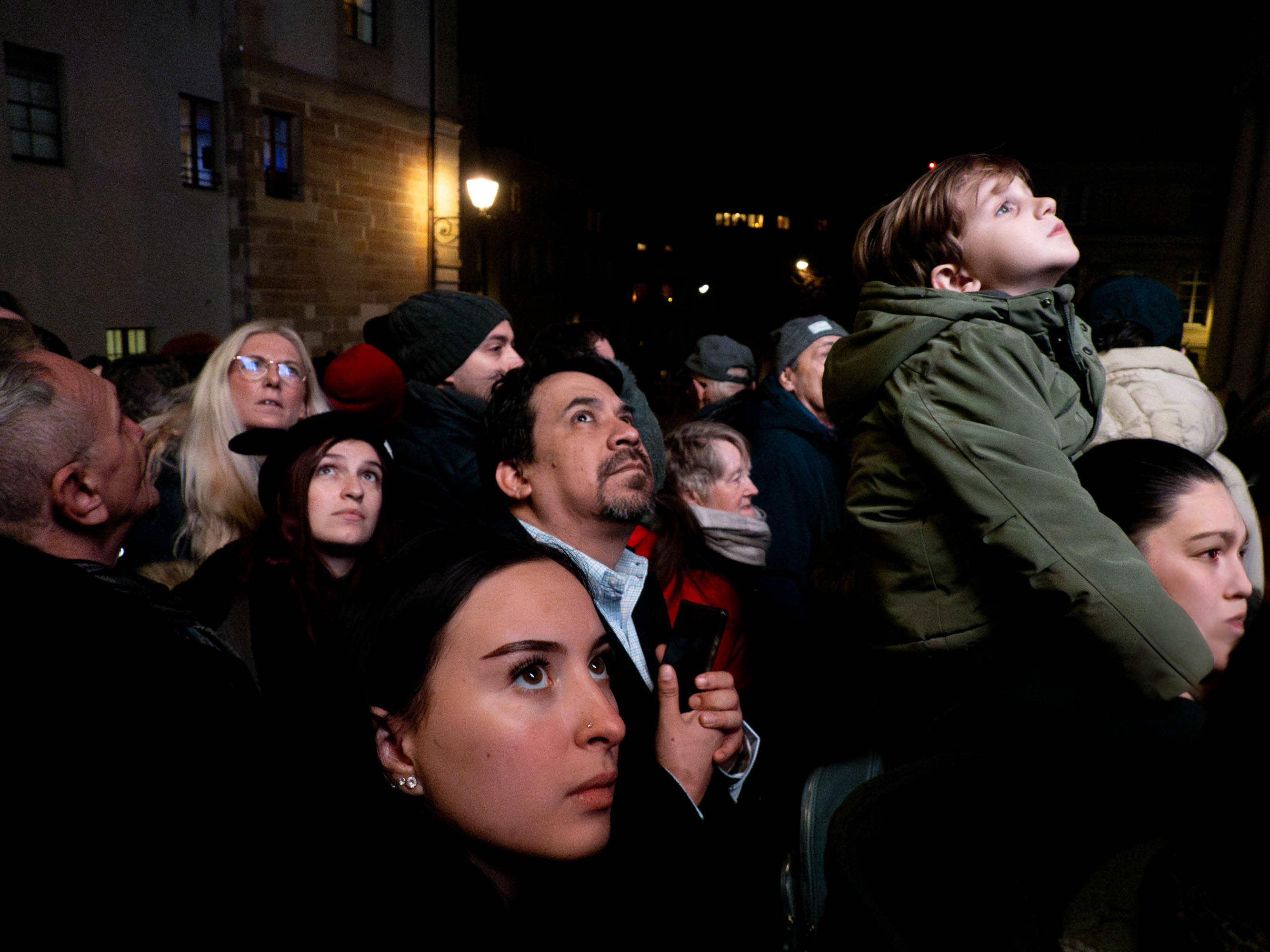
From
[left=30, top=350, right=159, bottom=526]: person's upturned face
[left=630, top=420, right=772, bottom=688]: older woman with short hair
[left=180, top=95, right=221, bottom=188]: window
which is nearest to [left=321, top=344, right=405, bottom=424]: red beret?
[left=630, top=420, right=772, bottom=688]: older woman with short hair

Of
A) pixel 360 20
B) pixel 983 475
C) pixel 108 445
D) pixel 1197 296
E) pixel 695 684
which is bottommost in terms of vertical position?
pixel 695 684

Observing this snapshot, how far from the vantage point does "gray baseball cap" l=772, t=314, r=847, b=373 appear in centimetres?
468

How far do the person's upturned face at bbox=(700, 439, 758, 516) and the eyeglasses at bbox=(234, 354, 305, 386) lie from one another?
6.70 ft

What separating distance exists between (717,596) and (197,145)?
1241 centimetres

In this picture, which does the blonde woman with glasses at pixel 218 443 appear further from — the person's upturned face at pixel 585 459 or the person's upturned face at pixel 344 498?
the person's upturned face at pixel 585 459

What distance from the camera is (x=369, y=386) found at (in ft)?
13.0

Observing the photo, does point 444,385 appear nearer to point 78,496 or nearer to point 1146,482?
point 78,496

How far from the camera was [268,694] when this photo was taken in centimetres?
260

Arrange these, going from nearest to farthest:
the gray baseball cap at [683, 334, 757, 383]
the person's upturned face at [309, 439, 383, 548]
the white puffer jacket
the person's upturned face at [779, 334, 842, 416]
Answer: the white puffer jacket < the person's upturned face at [309, 439, 383, 548] < the person's upturned face at [779, 334, 842, 416] < the gray baseball cap at [683, 334, 757, 383]

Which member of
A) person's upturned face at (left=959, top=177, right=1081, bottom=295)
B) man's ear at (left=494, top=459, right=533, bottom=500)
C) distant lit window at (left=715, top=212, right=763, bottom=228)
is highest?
distant lit window at (left=715, top=212, right=763, bottom=228)

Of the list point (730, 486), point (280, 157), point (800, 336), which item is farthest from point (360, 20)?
point (730, 486)

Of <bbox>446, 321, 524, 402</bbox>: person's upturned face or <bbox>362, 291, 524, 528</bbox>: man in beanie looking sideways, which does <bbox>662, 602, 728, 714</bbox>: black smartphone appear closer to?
<bbox>362, 291, 524, 528</bbox>: man in beanie looking sideways

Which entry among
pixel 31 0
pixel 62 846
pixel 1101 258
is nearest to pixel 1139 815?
pixel 62 846

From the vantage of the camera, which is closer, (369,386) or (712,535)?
(712,535)
